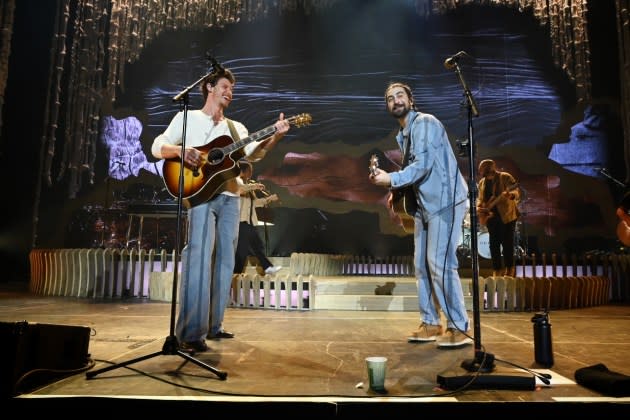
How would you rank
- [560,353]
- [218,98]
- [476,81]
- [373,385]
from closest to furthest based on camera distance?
[373,385]
[560,353]
[218,98]
[476,81]

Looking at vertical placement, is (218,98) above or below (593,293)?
above

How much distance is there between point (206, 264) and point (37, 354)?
1.25 meters

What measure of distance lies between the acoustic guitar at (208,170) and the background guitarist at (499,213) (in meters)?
5.85

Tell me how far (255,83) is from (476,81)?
6.98 m

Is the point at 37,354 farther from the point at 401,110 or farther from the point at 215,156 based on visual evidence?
the point at 401,110

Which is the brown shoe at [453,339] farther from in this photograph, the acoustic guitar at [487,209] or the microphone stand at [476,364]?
the acoustic guitar at [487,209]

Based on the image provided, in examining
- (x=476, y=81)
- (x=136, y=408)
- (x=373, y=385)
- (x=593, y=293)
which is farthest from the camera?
(x=476, y=81)

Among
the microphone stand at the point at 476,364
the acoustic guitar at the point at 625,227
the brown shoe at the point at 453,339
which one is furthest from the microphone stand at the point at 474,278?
the acoustic guitar at the point at 625,227

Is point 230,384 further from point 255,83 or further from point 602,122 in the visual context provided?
point 602,122

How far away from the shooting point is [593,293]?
23.4ft

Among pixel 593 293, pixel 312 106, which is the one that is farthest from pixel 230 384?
pixel 312 106

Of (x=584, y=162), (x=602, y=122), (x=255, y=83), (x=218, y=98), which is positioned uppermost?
(x=255, y=83)

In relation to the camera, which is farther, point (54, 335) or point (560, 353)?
point (560, 353)

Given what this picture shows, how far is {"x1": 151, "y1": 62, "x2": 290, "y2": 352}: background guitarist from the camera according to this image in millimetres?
3070
